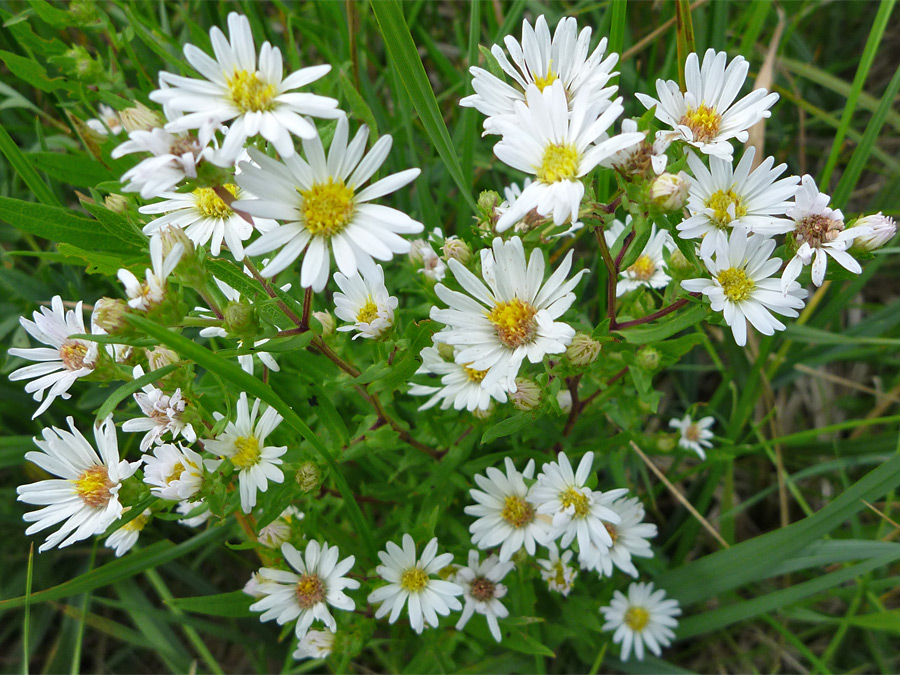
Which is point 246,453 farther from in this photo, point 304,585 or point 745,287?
point 745,287

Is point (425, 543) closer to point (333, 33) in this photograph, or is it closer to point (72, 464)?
point (72, 464)

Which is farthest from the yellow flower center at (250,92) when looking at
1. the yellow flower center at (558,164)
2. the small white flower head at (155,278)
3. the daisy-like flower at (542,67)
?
the yellow flower center at (558,164)

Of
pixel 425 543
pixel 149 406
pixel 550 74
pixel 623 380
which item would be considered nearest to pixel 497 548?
pixel 425 543

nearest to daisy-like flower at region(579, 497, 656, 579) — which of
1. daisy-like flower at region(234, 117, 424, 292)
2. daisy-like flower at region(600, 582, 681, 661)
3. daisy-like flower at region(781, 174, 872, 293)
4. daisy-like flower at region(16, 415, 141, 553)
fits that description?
daisy-like flower at region(600, 582, 681, 661)

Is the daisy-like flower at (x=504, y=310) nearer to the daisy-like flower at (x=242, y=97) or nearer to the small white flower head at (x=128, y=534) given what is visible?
the daisy-like flower at (x=242, y=97)

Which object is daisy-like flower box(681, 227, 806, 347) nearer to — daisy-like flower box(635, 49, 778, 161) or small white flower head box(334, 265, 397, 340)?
daisy-like flower box(635, 49, 778, 161)

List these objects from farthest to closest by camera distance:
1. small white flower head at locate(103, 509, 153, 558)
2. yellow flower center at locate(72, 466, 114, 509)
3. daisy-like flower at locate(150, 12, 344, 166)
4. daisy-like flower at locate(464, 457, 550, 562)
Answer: daisy-like flower at locate(464, 457, 550, 562) < small white flower head at locate(103, 509, 153, 558) < yellow flower center at locate(72, 466, 114, 509) < daisy-like flower at locate(150, 12, 344, 166)
